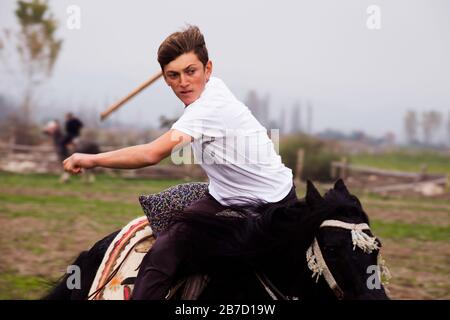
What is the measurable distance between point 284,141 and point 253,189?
926 inches

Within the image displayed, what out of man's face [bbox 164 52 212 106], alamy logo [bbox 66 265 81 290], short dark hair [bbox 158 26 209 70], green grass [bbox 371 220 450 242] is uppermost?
short dark hair [bbox 158 26 209 70]

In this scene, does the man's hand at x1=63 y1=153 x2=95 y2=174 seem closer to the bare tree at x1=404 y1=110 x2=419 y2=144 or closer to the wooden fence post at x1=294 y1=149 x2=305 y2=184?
the wooden fence post at x1=294 y1=149 x2=305 y2=184

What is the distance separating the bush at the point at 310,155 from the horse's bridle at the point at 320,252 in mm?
21448

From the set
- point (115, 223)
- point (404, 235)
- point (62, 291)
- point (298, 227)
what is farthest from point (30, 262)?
point (404, 235)

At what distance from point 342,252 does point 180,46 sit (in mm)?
1297

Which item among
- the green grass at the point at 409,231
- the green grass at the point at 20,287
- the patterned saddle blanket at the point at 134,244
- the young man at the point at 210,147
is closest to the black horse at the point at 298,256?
the young man at the point at 210,147

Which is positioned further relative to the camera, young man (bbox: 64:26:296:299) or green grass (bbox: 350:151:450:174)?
green grass (bbox: 350:151:450:174)

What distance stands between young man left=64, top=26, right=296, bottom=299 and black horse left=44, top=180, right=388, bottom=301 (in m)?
0.13

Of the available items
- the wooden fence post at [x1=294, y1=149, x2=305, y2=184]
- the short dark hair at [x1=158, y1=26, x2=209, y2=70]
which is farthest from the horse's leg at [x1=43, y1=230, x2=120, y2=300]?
the wooden fence post at [x1=294, y1=149, x2=305, y2=184]

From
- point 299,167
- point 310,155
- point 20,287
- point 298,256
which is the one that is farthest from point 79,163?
point 310,155

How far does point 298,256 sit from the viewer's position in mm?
2902

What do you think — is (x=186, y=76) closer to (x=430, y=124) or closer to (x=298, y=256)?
(x=298, y=256)

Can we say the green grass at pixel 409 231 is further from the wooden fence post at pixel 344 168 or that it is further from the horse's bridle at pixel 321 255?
the wooden fence post at pixel 344 168

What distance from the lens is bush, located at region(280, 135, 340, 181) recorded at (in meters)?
24.8
